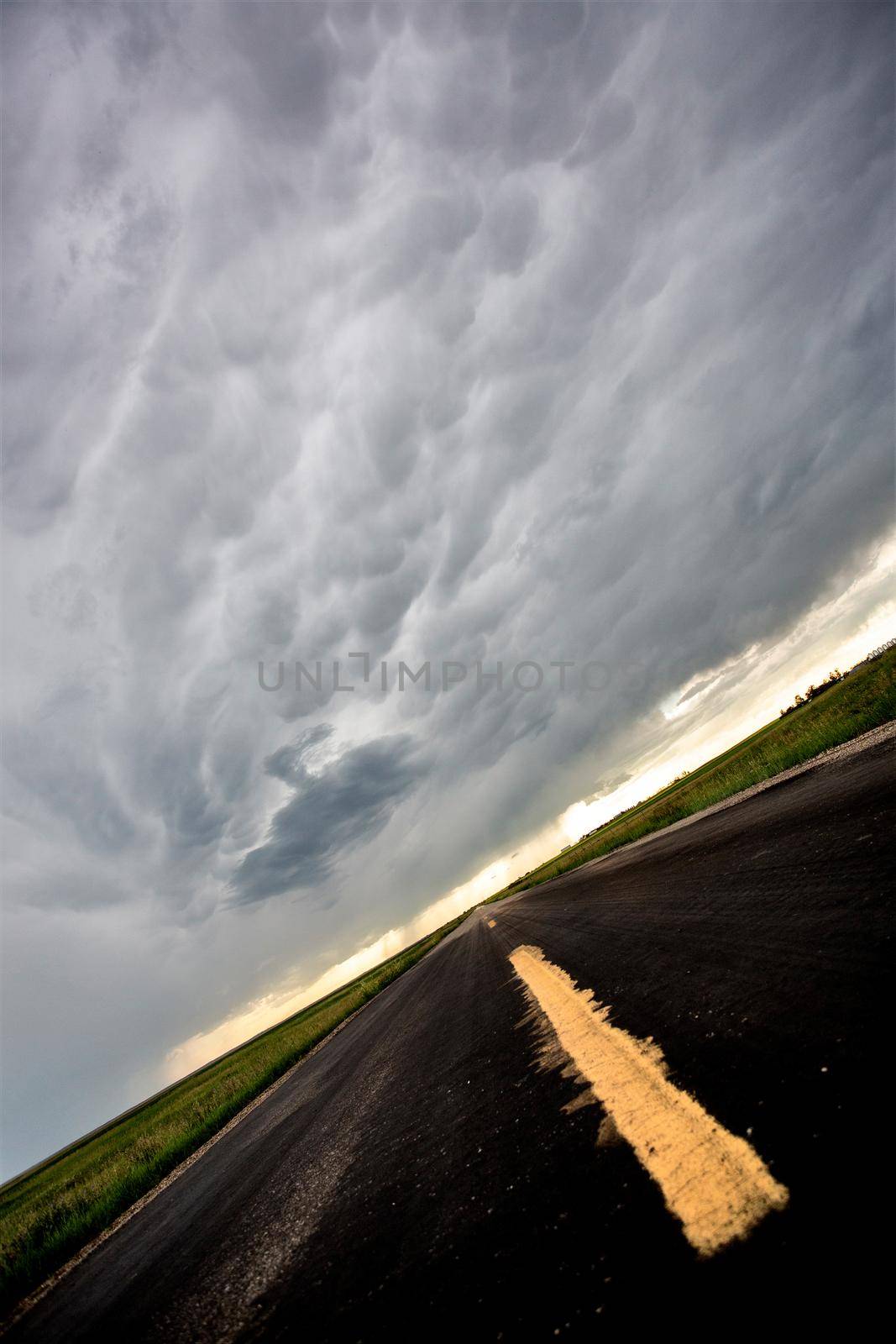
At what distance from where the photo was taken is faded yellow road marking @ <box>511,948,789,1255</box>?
1355 millimetres

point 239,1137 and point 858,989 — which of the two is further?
point 239,1137

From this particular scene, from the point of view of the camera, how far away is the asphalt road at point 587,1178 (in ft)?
4.16

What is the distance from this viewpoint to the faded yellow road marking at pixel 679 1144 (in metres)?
1.36

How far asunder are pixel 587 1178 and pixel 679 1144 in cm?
38

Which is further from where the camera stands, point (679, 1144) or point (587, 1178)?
point (587, 1178)

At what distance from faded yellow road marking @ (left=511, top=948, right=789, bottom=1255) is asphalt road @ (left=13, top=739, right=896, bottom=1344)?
5cm

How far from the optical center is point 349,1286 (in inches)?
84.4

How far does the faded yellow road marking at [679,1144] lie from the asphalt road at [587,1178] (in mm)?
51

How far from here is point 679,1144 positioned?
173 centimetres

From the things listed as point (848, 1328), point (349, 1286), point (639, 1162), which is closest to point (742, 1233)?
point (848, 1328)

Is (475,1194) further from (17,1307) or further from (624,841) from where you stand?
(624,841)

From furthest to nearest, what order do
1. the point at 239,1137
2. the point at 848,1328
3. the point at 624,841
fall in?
the point at 624,841 < the point at 239,1137 < the point at 848,1328

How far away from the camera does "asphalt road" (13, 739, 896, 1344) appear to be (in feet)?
4.16

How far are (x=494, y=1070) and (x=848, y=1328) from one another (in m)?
3.06
